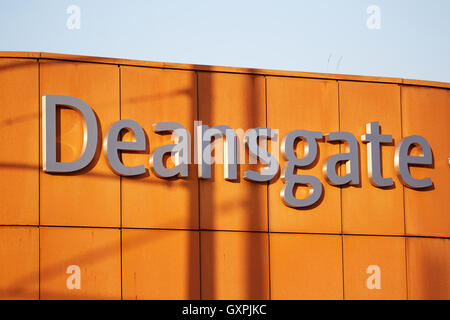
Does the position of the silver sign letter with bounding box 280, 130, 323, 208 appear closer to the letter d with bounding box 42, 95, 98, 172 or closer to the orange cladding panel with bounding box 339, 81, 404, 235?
the orange cladding panel with bounding box 339, 81, 404, 235

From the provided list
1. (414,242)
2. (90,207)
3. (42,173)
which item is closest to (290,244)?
(414,242)

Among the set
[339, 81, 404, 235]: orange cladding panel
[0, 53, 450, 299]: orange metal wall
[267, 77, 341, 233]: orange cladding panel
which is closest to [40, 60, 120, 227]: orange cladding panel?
[0, 53, 450, 299]: orange metal wall

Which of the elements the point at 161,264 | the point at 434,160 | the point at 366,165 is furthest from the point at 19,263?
the point at 434,160

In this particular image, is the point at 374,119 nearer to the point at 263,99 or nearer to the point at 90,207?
the point at 263,99

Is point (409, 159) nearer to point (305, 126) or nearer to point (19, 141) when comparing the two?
point (305, 126)

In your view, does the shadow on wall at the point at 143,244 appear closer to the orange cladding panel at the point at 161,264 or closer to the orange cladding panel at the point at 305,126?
the orange cladding panel at the point at 161,264

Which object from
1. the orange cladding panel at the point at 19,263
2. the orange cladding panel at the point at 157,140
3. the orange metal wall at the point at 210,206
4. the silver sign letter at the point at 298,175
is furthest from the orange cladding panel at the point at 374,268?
the orange cladding panel at the point at 19,263

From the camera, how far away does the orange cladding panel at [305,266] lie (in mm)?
13070

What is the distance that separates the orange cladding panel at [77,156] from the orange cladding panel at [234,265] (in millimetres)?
1525

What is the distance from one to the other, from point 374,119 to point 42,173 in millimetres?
5532

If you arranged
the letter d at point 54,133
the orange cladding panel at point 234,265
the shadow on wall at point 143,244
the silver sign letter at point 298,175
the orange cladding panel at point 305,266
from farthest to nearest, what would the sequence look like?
the silver sign letter at point 298,175 < the orange cladding panel at point 305,266 < the orange cladding panel at point 234,265 < the letter d at point 54,133 < the shadow on wall at point 143,244

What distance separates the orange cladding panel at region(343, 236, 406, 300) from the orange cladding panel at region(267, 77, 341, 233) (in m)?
0.50

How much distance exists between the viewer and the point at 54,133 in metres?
12.3

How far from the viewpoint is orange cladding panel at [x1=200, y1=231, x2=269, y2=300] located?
1274 cm
